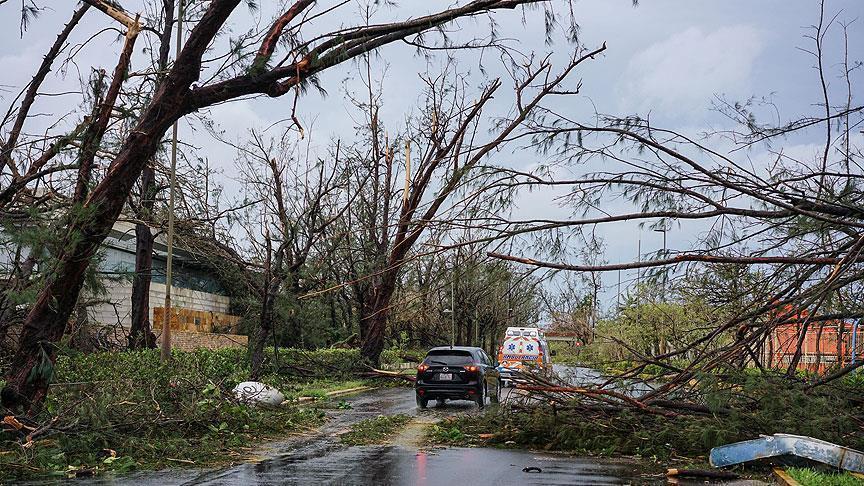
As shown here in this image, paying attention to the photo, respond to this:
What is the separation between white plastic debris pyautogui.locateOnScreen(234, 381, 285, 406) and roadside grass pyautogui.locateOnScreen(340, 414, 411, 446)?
2046 mm

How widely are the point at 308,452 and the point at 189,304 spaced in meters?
30.7

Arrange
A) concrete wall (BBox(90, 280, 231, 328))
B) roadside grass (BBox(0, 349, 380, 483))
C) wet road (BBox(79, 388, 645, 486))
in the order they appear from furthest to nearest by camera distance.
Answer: concrete wall (BBox(90, 280, 231, 328))
roadside grass (BBox(0, 349, 380, 483))
wet road (BBox(79, 388, 645, 486))

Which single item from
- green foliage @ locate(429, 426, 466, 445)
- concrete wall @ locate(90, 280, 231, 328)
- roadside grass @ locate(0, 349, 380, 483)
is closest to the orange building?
green foliage @ locate(429, 426, 466, 445)

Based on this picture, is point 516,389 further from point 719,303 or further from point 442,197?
point 442,197

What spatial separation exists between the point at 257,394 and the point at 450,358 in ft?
22.9

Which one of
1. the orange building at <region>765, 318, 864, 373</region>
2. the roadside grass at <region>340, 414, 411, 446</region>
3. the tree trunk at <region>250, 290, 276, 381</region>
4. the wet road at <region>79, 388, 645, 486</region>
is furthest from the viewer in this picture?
the tree trunk at <region>250, 290, 276, 381</region>

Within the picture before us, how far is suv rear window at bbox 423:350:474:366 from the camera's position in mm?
22641

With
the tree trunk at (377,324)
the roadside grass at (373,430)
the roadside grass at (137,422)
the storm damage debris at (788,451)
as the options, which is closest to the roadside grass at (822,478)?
the storm damage debris at (788,451)

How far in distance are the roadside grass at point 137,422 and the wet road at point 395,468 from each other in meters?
0.78

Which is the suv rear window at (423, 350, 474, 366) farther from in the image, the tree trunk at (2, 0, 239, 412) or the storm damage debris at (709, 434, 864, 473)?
the tree trunk at (2, 0, 239, 412)

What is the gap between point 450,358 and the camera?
74.7ft

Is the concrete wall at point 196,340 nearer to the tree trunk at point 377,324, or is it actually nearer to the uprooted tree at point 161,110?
the tree trunk at point 377,324

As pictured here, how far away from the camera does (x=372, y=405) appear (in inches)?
906

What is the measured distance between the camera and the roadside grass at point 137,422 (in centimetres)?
1073
